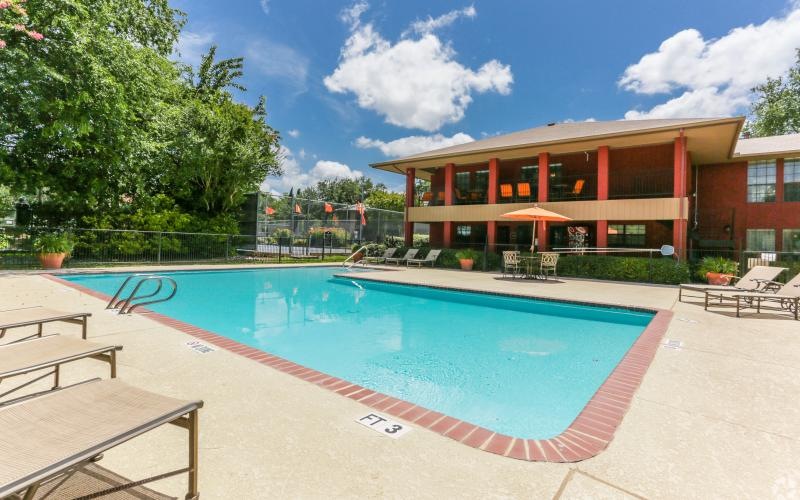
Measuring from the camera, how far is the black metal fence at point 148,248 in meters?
12.2

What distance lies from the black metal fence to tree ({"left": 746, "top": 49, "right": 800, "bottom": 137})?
30.8 m

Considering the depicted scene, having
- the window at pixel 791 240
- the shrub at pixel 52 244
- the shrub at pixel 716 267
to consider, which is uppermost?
the window at pixel 791 240

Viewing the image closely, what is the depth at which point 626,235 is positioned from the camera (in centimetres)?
1703

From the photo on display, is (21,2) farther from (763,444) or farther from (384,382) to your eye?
(763,444)

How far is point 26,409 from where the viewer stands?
4.73ft

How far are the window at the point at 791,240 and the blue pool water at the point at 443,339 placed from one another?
46.0ft

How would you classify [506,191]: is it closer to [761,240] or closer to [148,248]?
[761,240]

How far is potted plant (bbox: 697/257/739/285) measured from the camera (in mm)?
11086

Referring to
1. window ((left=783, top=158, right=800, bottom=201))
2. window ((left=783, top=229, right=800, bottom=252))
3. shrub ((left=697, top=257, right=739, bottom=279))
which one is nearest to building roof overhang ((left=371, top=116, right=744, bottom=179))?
window ((left=783, top=158, right=800, bottom=201))

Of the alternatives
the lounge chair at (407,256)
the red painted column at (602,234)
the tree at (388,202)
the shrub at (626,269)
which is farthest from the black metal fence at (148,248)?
the tree at (388,202)

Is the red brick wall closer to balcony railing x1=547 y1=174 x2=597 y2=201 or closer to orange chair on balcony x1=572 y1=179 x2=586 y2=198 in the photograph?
balcony railing x1=547 y1=174 x2=597 y2=201

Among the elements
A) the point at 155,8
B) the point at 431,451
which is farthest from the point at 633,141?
the point at 155,8

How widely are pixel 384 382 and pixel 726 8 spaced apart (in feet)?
72.9

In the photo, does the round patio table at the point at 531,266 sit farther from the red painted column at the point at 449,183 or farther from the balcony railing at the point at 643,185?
the red painted column at the point at 449,183
